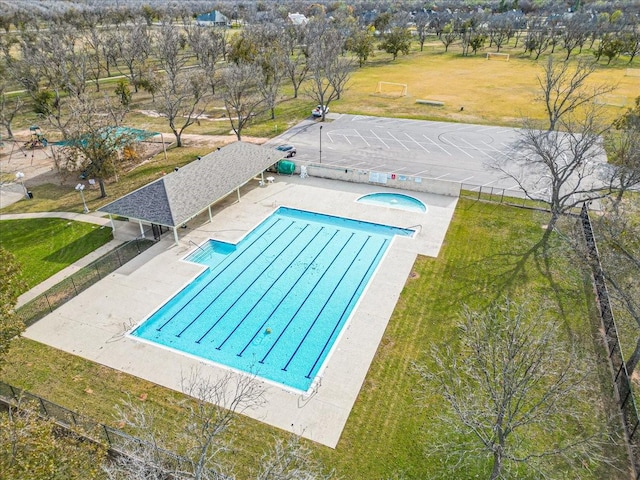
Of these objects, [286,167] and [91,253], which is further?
[286,167]

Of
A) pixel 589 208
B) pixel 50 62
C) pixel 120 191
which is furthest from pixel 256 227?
pixel 50 62

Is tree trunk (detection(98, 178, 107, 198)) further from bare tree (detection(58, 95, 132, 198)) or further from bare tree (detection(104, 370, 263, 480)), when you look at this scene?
bare tree (detection(104, 370, 263, 480))

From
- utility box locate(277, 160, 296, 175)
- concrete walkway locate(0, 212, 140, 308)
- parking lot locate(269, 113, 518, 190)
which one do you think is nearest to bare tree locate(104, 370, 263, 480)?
concrete walkway locate(0, 212, 140, 308)

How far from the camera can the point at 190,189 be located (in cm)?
2786

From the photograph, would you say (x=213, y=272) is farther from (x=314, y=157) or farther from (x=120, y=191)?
(x=314, y=157)

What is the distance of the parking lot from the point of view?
37250 mm

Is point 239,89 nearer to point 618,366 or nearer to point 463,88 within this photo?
point 463,88

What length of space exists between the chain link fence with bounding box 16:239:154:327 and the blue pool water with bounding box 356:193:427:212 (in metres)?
15.6

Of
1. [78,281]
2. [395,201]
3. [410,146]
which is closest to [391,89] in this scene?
[410,146]

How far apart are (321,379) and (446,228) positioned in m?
14.8

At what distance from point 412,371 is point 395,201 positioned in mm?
16570

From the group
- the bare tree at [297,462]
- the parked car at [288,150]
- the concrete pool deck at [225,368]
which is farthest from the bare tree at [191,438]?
the parked car at [288,150]

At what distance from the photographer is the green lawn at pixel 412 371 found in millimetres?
14633

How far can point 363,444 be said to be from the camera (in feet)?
49.4
